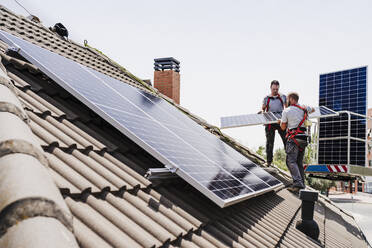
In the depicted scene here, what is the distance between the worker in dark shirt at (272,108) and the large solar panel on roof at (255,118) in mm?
350

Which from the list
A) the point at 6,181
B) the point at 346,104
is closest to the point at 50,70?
the point at 6,181

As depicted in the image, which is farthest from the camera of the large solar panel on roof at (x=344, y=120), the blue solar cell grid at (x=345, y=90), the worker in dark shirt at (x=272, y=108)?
the blue solar cell grid at (x=345, y=90)

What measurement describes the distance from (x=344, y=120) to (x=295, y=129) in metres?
6.03

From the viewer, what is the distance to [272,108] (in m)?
8.64

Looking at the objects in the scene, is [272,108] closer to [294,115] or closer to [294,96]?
[294,96]

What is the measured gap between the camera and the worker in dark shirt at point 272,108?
27.4 ft

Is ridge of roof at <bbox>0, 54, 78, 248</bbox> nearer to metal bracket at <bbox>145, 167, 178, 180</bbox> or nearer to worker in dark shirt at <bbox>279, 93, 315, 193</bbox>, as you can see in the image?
metal bracket at <bbox>145, 167, 178, 180</bbox>

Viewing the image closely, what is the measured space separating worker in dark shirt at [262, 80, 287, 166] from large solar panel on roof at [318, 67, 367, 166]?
4.10 m

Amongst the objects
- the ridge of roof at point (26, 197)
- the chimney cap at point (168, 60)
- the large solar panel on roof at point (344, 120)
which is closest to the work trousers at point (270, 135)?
the large solar panel on roof at point (344, 120)

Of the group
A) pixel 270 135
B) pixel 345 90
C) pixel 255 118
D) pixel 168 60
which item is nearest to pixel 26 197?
pixel 255 118

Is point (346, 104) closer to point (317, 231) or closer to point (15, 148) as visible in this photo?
point (317, 231)

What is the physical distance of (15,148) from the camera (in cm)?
167

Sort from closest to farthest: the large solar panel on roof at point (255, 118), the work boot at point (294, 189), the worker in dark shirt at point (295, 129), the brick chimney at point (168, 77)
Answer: the worker in dark shirt at point (295, 129)
the work boot at point (294, 189)
the large solar panel on roof at point (255, 118)
the brick chimney at point (168, 77)

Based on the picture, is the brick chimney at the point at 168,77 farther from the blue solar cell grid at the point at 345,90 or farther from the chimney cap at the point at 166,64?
the blue solar cell grid at the point at 345,90
